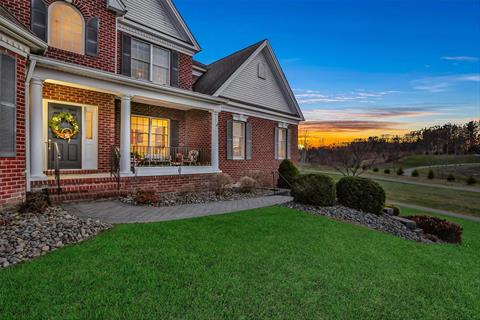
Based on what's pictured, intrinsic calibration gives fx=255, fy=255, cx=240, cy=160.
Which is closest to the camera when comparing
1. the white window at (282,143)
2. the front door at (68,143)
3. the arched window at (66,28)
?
the arched window at (66,28)

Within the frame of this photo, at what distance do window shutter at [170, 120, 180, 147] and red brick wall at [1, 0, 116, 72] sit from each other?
337 centimetres

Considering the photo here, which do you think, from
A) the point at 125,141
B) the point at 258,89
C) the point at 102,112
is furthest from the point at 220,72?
the point at 125,141

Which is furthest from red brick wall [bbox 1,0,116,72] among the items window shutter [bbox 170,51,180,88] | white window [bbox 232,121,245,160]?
white window [bbox 232,121,245,160]

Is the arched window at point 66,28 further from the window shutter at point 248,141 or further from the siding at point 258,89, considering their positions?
the window shutter at point 248,141

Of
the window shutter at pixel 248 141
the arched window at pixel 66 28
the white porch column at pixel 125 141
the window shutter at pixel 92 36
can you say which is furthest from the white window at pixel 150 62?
the window shutter at pixel 248 141

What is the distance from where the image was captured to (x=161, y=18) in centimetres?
1105

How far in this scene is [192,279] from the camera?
2.97 m

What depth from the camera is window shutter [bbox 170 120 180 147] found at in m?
11.7

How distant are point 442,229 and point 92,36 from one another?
1282cm

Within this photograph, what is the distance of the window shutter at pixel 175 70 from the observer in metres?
11.1

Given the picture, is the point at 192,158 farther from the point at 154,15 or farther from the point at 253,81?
the point at 154,15

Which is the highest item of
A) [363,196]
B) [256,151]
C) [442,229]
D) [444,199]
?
[256,151]

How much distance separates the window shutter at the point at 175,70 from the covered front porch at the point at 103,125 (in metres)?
1.11

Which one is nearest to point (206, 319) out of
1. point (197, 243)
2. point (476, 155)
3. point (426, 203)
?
point (197, 243)
